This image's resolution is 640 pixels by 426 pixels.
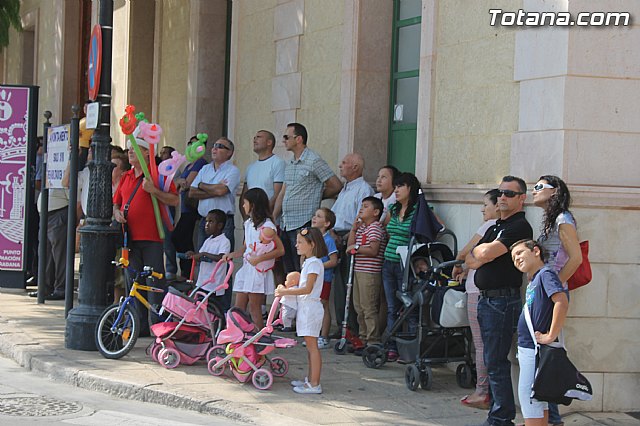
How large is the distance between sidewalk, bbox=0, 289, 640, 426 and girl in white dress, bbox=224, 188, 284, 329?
68 centimetres

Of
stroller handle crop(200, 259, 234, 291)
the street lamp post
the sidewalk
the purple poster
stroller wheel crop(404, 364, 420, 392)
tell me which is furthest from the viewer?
the purple poster

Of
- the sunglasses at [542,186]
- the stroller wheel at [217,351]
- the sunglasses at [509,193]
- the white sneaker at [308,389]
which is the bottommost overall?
the white sneaker at [308,389]

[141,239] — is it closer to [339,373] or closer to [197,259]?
[197,259]

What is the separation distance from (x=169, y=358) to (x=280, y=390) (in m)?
1.18

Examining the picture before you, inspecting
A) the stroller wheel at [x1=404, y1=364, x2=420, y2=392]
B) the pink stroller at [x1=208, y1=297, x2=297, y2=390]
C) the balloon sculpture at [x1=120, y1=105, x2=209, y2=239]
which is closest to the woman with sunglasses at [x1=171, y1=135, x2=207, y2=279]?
the balloon sculpture at [x1=120, y1=105, x2=209, y2=239]

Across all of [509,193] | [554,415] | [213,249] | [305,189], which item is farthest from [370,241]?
[554,415]

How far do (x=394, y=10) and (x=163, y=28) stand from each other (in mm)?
6712

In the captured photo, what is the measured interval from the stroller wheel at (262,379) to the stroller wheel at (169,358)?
990 mm

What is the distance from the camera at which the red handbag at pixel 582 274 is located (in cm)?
778

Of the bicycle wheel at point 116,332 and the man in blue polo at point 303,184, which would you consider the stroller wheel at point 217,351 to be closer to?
the bicycle wheel at point 116,332

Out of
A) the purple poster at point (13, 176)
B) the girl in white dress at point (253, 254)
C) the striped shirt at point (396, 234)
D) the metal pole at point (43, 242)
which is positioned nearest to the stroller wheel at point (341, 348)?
the girl in white dress at point (253, 254)

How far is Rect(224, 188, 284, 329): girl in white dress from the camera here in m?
10.1

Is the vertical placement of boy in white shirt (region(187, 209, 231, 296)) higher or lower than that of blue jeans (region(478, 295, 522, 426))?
higher

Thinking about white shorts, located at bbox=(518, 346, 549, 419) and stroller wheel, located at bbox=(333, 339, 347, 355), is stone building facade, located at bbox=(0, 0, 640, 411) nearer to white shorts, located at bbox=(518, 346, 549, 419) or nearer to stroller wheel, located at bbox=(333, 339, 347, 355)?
white shorts, located at bbox=(518, 346, 549, 419)
